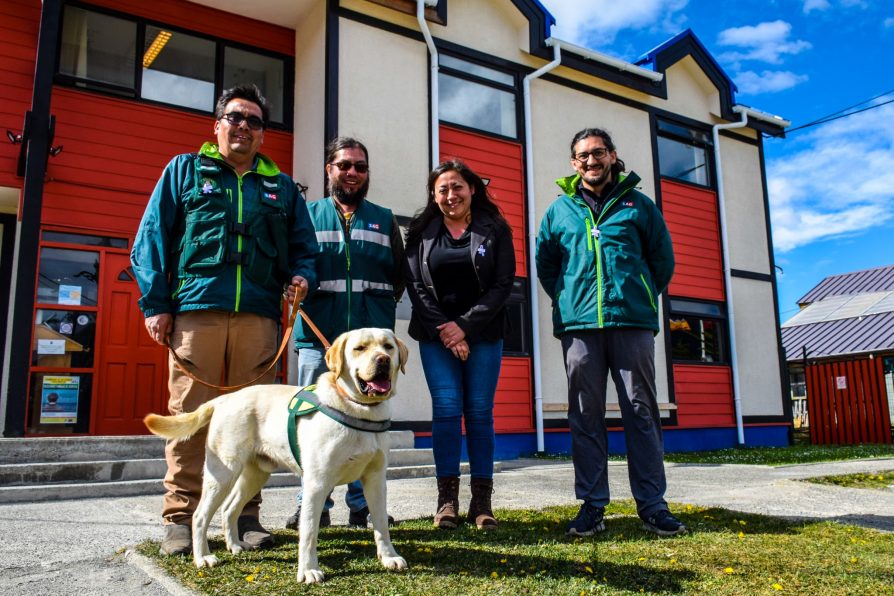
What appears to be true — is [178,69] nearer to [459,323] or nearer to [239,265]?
[239,265]

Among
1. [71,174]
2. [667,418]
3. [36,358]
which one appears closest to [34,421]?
[36,358]

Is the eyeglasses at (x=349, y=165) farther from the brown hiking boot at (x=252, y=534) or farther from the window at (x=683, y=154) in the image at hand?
the window at (x=683, y=154)

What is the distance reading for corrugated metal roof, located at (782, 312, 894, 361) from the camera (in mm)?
25422

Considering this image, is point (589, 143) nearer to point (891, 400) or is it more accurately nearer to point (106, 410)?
point (106, 410)

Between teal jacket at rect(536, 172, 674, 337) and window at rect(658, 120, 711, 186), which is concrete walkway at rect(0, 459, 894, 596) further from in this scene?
window at rect(658, 120, 711, 186)

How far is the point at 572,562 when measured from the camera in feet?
9.59

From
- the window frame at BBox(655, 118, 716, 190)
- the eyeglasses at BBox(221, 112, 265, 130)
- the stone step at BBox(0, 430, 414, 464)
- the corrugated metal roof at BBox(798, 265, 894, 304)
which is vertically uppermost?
the corrugated metal roof at BBox(798, 265, 894, 304)

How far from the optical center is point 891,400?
81.5 ft

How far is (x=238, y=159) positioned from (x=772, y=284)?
12764 mm

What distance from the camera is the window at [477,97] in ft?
33.2

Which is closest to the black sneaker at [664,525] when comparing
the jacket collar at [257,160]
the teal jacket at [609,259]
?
the teal jacket at [609,259]

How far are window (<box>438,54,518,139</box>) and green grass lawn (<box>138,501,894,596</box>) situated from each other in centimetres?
762

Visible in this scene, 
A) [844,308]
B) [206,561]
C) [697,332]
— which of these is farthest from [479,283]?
[844,308]

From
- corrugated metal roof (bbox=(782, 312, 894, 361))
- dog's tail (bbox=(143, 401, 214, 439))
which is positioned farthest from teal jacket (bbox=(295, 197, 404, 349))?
corrugated metal roof (bbox=(782, 312, 894, 361))
